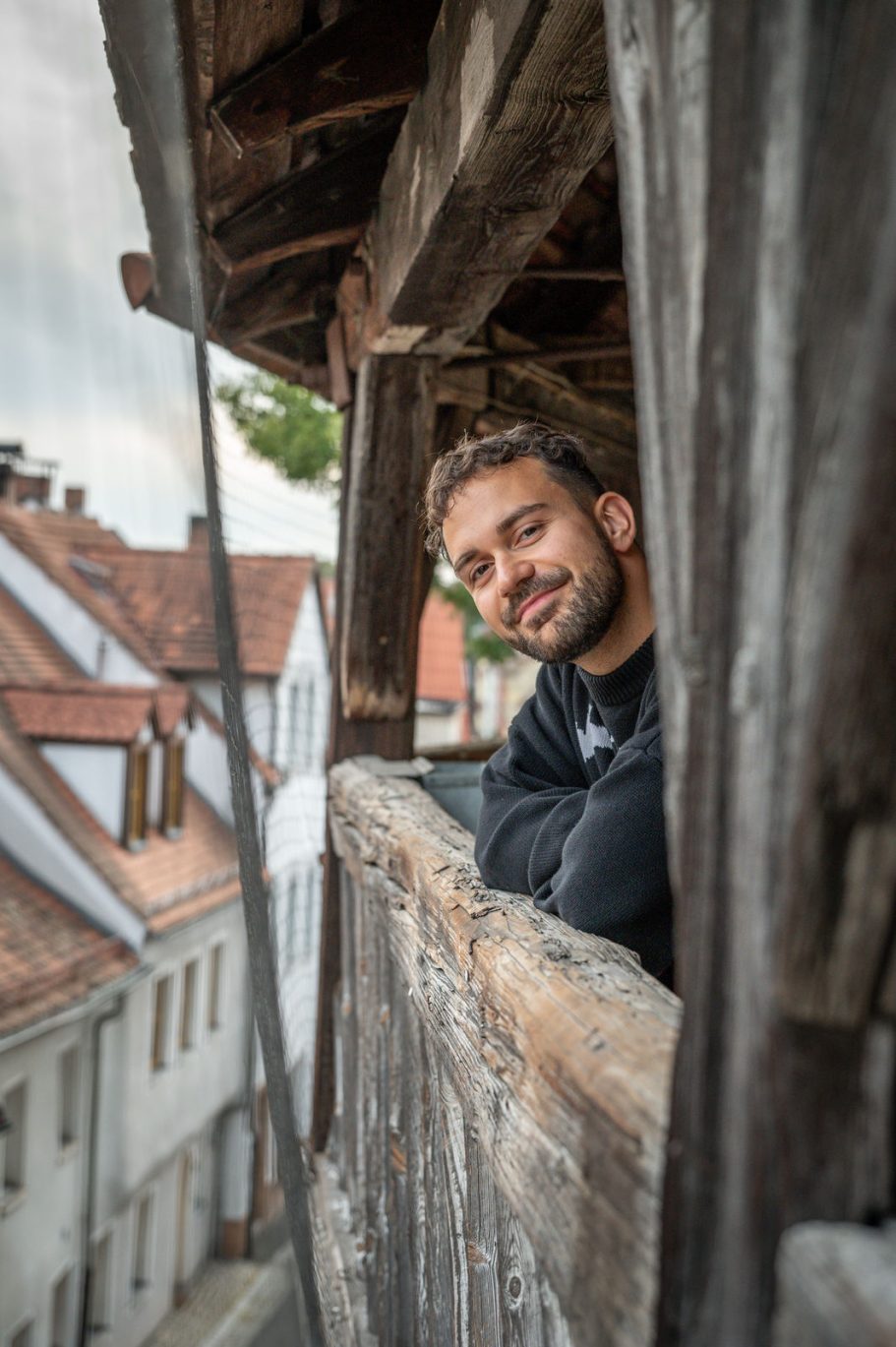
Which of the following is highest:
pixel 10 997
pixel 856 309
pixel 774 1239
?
pixel 856 309

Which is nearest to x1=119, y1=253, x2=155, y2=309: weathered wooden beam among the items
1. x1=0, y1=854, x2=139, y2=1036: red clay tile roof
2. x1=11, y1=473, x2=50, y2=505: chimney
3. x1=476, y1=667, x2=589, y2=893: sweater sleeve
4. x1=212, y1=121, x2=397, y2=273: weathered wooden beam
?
x1=212, y1=121, x2=397, y2=273: weathered wooden beam

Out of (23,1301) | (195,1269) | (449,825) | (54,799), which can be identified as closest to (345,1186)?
(449,825)

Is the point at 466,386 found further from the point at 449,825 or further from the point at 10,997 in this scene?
the point at 10,997

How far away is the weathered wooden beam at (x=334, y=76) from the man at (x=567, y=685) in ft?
2.10

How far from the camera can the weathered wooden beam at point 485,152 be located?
1403 millimetres

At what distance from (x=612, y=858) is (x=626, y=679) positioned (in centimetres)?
34

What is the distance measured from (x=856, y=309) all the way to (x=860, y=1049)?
1.31ft

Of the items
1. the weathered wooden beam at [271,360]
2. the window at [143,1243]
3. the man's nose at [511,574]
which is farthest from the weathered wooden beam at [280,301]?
the window at [143,1243]

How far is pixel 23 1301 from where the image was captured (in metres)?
9.40

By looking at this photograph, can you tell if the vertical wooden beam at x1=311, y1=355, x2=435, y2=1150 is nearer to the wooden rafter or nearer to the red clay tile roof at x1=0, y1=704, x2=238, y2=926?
the wooden rafter

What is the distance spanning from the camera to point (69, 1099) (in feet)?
34.4

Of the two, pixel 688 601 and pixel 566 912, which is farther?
pixel 566 912

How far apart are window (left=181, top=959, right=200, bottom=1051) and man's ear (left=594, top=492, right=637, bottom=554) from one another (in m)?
11.8

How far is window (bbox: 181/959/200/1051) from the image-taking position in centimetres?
1274
